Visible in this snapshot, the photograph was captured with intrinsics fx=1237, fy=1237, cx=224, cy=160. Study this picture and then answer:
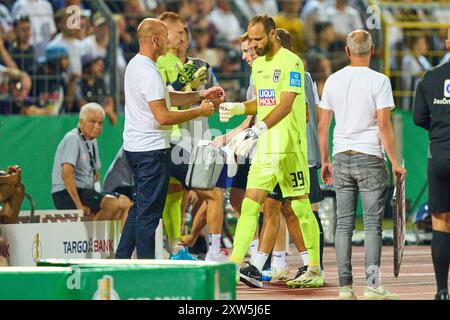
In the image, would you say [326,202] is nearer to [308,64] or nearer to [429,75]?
[308,64]

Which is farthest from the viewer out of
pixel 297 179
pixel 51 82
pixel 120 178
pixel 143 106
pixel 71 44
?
pixel 71 44

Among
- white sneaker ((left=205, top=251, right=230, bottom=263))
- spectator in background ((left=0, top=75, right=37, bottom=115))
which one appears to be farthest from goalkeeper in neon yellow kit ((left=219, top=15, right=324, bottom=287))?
spectator in background ((left=0, top=75, right=37, bottom=115))

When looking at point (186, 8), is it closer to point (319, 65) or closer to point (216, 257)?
point (319, 65)

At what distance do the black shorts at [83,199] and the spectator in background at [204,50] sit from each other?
21.5 ft

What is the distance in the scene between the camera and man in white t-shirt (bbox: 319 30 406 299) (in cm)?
1015

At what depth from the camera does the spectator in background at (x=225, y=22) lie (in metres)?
21.3

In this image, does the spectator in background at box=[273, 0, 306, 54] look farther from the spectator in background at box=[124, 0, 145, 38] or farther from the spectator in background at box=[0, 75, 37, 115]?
the spectator in background at box=[0, 75, 37, 115]

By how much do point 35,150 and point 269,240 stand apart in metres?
5.87

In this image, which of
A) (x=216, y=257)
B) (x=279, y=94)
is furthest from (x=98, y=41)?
(x=279, y=94)

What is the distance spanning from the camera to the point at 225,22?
2155 cm

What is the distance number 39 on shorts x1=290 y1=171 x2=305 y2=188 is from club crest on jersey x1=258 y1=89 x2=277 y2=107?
66 cm

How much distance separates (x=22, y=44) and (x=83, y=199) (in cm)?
466

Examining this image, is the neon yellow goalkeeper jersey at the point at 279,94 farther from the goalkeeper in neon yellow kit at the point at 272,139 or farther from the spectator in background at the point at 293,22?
the spectator in background at the point at 293,22
